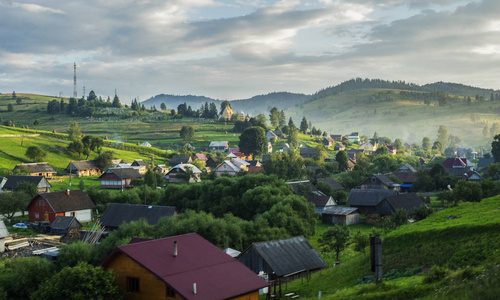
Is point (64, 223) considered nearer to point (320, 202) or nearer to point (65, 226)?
point (65, 226)

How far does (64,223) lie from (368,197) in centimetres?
3881

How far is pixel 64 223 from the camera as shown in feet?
176

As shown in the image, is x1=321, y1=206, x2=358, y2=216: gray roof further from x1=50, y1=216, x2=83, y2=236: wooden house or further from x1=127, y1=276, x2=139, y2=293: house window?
x1=127, y1=276, x2=139, y2=293: house window

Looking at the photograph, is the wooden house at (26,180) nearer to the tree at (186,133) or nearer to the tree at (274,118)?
the tree at (186,133)

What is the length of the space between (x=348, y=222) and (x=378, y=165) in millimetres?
54384

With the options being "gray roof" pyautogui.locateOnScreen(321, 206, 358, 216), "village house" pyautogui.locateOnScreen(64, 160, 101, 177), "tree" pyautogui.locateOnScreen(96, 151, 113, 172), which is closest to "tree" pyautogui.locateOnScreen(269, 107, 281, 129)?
"tree" pyautogui.locateOnScreen(96, 151, 113, 172)

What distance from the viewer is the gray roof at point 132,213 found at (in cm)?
5134

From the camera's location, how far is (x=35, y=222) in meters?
58.6

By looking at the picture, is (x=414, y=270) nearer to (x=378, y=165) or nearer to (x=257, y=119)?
(x=378, y=165)

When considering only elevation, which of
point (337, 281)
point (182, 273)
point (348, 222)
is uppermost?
point (182, 273)

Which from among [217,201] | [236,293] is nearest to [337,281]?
[236,293]

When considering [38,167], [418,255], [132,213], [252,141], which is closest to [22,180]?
[38,167]

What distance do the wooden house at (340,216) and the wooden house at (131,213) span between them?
67.7ft

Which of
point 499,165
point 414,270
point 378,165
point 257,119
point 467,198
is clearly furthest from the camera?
point 257,119
